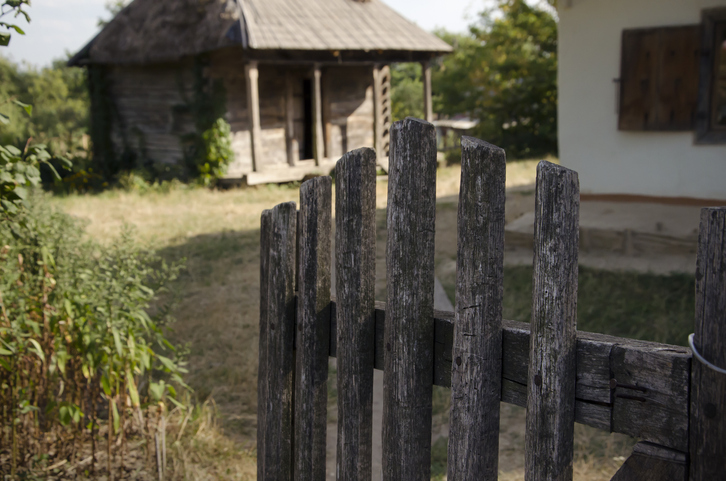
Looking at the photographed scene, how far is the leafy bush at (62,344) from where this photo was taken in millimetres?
2852

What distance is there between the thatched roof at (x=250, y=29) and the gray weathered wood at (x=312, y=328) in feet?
32.4

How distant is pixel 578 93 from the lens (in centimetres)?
703


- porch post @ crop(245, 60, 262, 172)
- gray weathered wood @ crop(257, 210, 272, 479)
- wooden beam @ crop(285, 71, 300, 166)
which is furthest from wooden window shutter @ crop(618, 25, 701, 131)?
wooden beam @ crop(285, 71, 300, 166)

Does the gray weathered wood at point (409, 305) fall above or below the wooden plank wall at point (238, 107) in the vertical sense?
below

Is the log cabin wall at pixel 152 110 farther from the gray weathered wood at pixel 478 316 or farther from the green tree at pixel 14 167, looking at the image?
the gray weathered wood at pixel 478 316

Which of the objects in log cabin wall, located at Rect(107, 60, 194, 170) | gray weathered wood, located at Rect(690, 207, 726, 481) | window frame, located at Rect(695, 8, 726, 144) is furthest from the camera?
log cabin wall, located at Rect(107, 60, 194, 170)

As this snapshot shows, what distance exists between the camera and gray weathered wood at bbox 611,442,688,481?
1.29 metres

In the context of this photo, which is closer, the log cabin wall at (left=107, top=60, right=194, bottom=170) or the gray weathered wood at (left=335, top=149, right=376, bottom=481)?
the gray weathered wood at (left=335, top=149, right=376, bottom=481)

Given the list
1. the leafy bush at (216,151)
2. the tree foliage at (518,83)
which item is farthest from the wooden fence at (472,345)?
the tree foliage at (518,83)

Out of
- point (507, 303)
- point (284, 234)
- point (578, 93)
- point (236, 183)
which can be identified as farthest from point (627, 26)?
point (236, 183)

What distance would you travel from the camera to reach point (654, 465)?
1.32 metres

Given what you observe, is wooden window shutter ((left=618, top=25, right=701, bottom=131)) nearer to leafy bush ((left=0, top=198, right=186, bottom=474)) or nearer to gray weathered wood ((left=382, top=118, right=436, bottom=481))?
leafy bush ((left=0, top=198, right=186, bottom=474))

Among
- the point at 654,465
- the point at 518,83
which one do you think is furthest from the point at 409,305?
the point at 518,83

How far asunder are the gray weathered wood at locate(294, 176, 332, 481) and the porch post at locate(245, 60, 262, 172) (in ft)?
34.9
